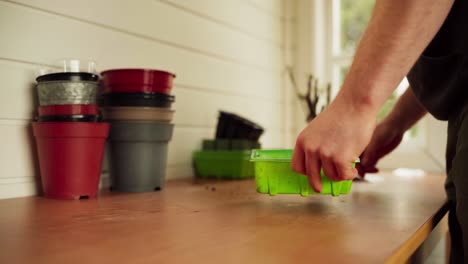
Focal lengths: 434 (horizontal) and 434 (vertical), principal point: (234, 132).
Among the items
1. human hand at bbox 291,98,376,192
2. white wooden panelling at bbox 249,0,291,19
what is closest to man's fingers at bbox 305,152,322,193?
human hand at bbox 291,98,376,192

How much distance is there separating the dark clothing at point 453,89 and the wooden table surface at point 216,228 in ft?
0.21

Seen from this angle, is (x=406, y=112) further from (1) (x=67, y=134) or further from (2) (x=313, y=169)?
(1) (x=67, y=134)

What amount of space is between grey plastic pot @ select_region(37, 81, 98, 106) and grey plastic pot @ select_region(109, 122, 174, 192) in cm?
12

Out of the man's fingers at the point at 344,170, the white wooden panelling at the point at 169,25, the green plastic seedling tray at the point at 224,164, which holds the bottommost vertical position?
the green plastic seedling tray at the point at 224,164

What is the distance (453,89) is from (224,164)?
0.80 meters

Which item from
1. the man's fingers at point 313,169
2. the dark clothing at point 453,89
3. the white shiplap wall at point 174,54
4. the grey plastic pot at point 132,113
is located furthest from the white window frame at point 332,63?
the man's fingers at point 313,169

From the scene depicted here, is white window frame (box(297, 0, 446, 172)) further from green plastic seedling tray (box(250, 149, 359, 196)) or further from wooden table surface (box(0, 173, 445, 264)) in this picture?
green plastic seedling tray (box(250, 149, 359, 196))

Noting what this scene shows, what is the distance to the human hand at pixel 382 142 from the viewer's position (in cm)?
105

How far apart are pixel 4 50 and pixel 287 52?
1.39 metres

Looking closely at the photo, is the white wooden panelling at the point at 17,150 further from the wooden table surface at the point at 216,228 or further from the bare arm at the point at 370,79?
the bare arm at the point at 370,79

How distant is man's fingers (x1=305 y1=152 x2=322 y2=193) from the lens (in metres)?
0.61

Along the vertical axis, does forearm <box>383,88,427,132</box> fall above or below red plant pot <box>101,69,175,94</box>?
below

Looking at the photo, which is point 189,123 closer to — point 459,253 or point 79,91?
point 79,91

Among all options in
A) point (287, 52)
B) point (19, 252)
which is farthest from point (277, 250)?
point (287, 52)
